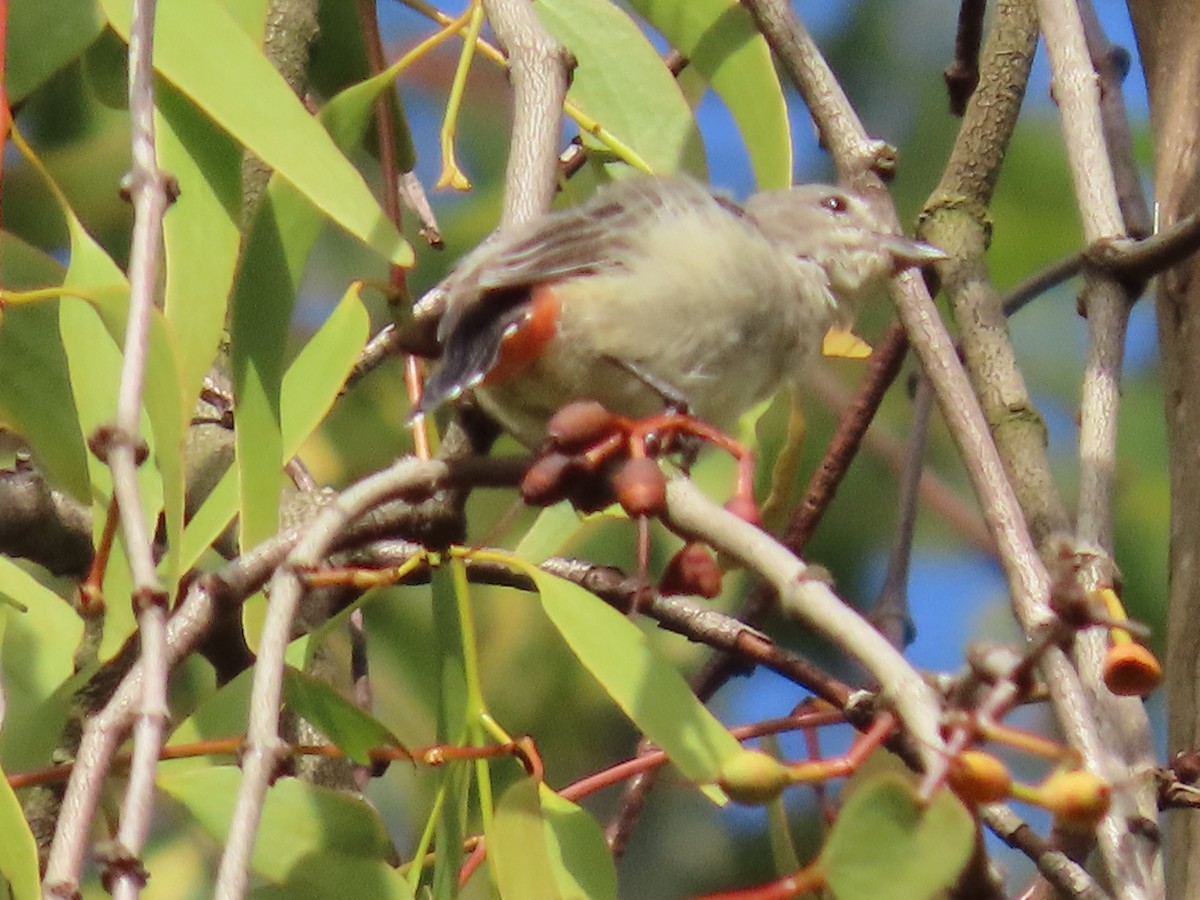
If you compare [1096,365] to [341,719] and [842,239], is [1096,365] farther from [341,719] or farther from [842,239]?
[341,719]

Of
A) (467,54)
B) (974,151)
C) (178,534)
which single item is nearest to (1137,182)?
(974,151)

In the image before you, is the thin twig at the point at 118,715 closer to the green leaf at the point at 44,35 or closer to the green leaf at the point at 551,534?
the green leaf at the point at 551,534

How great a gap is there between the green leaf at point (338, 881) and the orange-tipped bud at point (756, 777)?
68 cm

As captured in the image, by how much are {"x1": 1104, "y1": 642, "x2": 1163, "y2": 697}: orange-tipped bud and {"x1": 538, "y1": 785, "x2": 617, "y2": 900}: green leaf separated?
2.03 feet

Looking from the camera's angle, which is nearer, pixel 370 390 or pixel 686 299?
pixel 686 299

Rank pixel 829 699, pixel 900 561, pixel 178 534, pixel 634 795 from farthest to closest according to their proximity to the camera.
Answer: pixel 900 561
pixel 634 795
pixel 829 699
pixel 178 534

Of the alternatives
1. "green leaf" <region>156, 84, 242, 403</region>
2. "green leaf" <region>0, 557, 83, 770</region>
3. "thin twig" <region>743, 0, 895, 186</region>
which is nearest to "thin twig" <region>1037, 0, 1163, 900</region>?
"thin twig" <region>743, 0, 895, 186</region>

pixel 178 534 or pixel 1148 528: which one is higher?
pixel 1148 528

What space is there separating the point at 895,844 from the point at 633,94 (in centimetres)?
151

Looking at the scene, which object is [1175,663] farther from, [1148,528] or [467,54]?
[1148,528]

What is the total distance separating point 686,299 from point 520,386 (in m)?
0.22

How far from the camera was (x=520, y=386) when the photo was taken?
6.43ft

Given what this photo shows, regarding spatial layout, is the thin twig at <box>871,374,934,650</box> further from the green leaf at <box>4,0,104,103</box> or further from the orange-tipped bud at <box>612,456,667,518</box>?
the green leaf at <box>4,0,104,103</box>

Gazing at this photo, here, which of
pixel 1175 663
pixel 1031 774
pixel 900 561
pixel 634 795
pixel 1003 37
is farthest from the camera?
pixel 1031 774
